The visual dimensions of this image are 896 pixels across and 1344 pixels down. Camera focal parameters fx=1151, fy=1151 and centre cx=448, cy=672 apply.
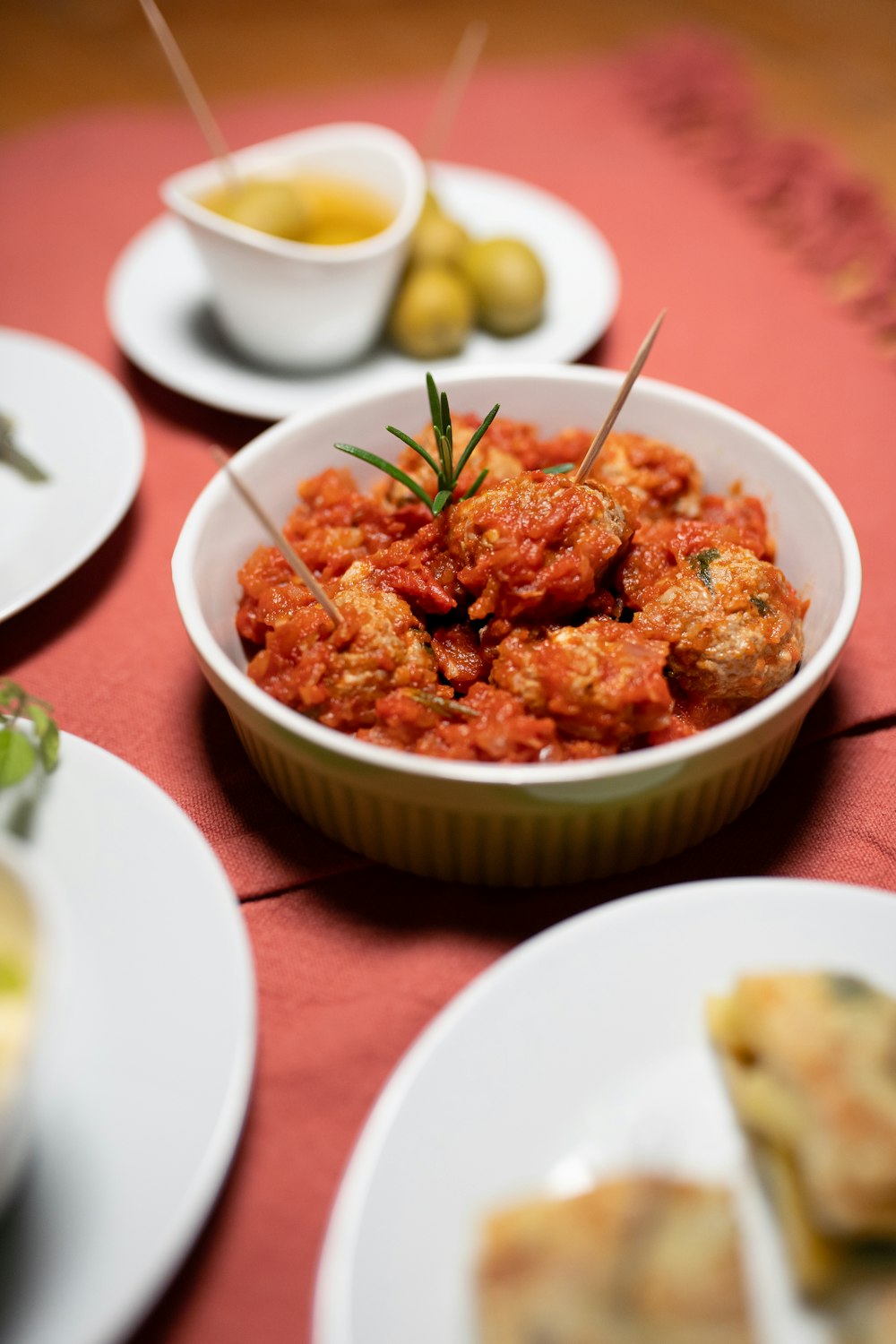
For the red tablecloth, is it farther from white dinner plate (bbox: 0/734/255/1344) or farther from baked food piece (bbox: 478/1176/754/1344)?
baked food piece (bbox: 478/1176/754/1344)

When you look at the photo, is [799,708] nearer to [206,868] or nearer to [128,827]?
[206,868]

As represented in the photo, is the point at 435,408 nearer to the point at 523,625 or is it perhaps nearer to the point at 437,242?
the point at 523,625

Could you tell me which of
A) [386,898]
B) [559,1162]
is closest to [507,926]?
[386,898]

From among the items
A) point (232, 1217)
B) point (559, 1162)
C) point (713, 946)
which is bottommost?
point (232, 1217)

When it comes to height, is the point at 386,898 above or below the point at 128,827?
below

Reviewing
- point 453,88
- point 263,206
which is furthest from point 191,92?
point 453,88

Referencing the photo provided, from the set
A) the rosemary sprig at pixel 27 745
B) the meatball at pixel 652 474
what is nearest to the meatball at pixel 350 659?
the rosemary sprig at pixel 27 745

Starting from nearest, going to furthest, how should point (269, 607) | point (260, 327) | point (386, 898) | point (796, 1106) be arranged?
point (796, 1106), point (386, 898), point (269, 607), point (260, 327)

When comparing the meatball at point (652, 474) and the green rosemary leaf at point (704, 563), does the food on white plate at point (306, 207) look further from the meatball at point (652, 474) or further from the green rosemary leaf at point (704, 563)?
the green rosemary leaf at point (704, 563)
